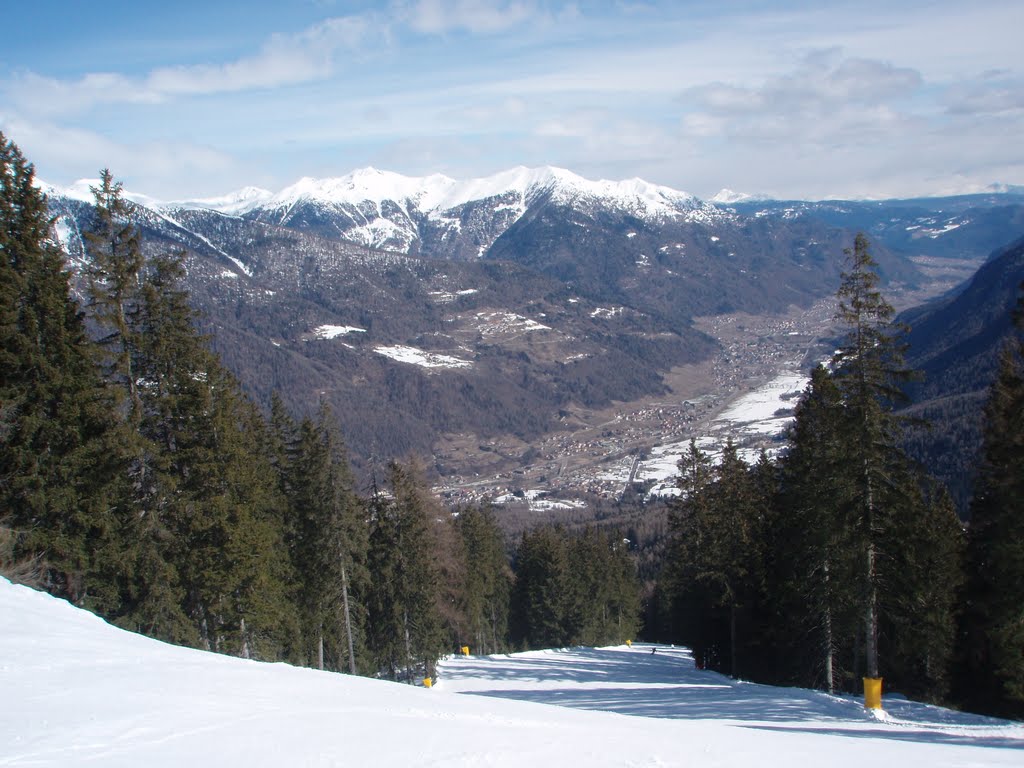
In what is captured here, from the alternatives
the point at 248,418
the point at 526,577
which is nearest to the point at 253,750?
the point at 248,418

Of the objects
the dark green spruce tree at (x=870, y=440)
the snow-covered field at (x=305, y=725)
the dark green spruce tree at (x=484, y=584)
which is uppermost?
the dark green spruce tree at (x=870, y=440)

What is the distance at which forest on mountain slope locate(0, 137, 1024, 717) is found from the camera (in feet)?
61.5

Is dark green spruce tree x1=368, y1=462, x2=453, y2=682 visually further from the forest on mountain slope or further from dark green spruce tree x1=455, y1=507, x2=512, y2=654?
dark green spruce tree x1=455, y1=507, x2=512, y2=654

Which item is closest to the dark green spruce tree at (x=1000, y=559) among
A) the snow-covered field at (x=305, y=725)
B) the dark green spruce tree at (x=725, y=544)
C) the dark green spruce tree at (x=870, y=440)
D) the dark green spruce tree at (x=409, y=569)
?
the dark green spruce tree at (x=870, y=440)

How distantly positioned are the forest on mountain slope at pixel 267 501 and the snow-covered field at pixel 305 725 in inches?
156

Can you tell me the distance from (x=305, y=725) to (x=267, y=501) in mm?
16839

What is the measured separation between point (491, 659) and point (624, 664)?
21.7 feet

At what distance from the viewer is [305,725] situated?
380 inches

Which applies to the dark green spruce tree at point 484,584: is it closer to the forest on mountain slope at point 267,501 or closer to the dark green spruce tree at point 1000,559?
the forest on mountain slope at point 267,501

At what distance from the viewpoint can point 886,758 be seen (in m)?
9.96

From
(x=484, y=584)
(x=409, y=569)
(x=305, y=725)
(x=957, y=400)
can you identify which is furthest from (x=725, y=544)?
(x=957, y=400)

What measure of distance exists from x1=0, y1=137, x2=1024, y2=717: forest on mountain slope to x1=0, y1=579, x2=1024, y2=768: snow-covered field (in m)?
3.95

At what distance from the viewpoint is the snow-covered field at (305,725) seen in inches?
336

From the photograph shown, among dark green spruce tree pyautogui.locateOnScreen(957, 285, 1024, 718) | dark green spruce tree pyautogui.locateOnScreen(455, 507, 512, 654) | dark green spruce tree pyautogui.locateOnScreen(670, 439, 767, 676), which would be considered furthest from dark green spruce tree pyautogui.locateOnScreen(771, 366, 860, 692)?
dark green spruce tree pyautogui.locateOnScreen(455, 507, 512, 654)
